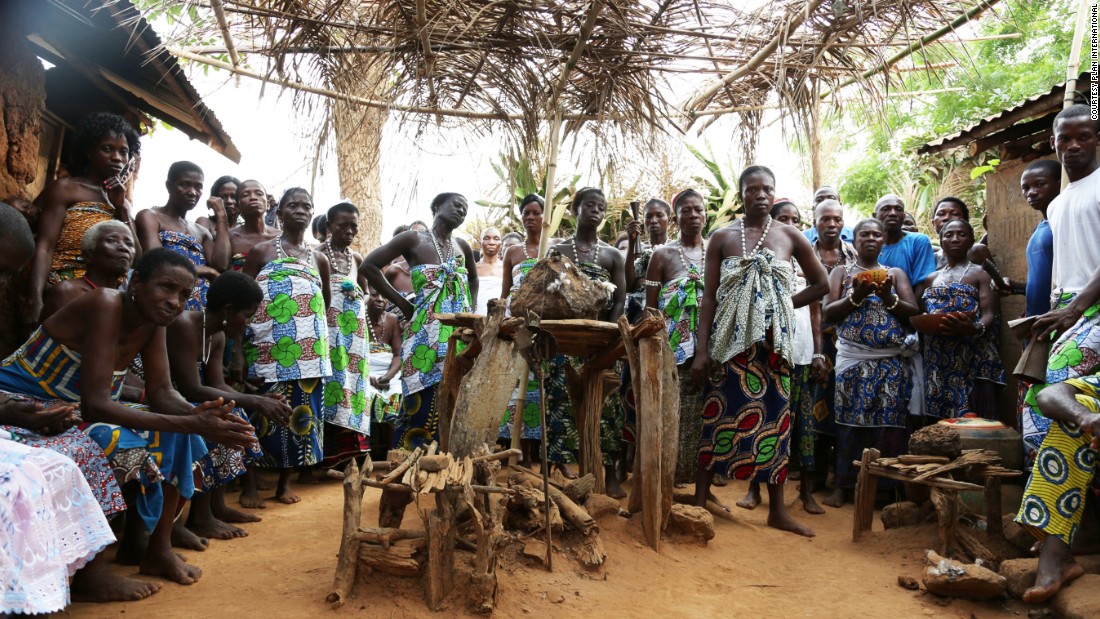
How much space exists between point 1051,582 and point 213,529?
4.05 meters

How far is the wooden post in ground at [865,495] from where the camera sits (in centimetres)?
436

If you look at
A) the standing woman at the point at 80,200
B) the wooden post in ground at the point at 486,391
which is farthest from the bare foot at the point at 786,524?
the standing woman at the point at 80,200

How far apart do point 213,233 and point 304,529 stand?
231cm

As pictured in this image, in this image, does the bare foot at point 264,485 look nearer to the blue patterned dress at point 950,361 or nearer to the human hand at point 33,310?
the human hand at point 33,310

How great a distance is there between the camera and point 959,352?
17.3ft

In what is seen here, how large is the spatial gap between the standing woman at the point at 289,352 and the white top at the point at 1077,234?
4.28 meters

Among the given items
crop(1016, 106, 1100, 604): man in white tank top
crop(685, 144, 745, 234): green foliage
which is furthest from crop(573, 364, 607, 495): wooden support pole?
crop(685, 144, 745, 234): green foliage

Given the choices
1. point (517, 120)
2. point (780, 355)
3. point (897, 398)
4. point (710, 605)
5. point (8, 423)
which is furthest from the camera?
point (517, 120)

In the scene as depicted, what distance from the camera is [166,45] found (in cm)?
426

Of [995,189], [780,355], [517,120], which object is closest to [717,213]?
[995,189]

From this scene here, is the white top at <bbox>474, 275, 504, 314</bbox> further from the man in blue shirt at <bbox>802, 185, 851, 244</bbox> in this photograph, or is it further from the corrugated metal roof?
the corrugated metal roof

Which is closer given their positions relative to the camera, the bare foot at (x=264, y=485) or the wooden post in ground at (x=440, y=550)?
the wooden post in ground at (x=440, y=550)

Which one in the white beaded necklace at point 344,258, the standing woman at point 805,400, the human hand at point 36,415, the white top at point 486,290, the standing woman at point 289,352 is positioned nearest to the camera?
the human hand at point 36,415

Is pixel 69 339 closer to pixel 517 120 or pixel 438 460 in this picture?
pixel 438 460
